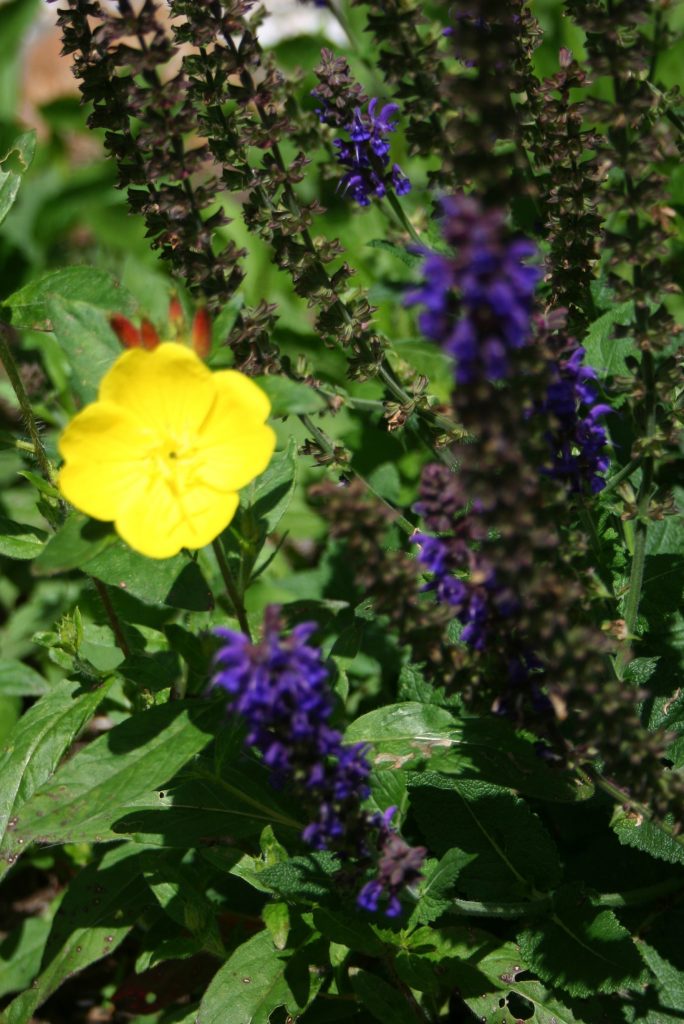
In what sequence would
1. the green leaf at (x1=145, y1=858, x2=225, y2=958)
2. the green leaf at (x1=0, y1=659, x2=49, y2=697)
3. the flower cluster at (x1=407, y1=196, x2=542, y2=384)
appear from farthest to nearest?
1. the green leaf at (x1=0, y1=659, x2=49, y2=697)
2. the green leaf at (x1=145, y1=858, x2=225, y2=958)
3. the flower cluster at (x1=407, y1=196, x2=542, y2=384)

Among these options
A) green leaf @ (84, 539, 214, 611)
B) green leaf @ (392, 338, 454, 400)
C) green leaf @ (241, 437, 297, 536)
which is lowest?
green leaf @ (392, 338, 454, 400)

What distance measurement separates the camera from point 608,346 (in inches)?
124

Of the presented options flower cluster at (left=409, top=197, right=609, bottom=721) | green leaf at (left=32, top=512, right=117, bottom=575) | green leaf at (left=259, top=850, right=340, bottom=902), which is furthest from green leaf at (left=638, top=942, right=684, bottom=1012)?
green leaf at (left=32, top=512, right=117, bottom=575)

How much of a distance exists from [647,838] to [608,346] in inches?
55.7

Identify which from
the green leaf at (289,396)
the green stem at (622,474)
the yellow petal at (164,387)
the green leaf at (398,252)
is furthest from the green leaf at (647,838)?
the green leaf at (398,252)

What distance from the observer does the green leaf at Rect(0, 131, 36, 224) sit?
8.59ft

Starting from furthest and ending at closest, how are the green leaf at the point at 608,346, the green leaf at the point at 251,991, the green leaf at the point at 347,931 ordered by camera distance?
the green leaf at the point at 608,346 < the green leaf at the point at 251,991 < the green leaf at the point at 347,931

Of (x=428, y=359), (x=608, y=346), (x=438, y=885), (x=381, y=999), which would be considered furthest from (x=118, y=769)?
(x=428, y=359)

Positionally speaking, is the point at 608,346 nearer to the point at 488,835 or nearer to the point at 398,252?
the point at 398,252

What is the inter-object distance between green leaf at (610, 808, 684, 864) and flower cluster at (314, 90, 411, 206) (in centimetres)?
155

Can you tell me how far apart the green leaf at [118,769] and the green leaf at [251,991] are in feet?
1.78

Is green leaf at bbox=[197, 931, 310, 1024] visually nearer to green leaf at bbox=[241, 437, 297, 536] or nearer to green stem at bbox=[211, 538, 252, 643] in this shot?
green stem at bbox=[211, 538, 252, 643]

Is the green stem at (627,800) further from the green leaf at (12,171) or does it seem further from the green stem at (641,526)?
the green leaf at (12,171)

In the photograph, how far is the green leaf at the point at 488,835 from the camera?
2510 mm
